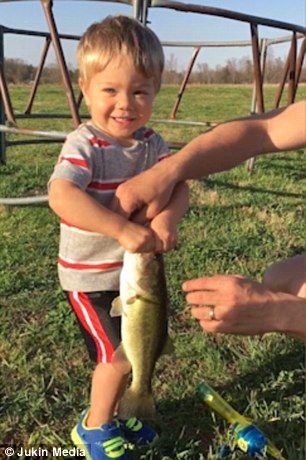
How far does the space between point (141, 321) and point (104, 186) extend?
0.47 metres

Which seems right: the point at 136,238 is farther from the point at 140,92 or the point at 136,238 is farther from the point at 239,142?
the point at 140,92

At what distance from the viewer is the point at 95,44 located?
1.81m

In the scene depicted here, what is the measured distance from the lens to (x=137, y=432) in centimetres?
219

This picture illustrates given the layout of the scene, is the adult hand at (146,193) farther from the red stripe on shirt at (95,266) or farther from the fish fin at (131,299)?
the red stripe on shirt at (95,266)

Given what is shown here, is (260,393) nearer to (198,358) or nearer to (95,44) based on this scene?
(198,358)

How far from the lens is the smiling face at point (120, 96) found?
1788mm

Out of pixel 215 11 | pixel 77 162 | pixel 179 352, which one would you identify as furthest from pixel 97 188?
pixel 215 11

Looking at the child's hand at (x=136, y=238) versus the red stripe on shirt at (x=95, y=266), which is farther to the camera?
the red stripe on shirt at (x=95, y=266)

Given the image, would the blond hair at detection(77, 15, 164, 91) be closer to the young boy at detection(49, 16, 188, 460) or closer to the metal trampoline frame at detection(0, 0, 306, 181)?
the young boy at detection(49, 16, 188, 460)

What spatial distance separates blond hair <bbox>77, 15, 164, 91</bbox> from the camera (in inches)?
70.3

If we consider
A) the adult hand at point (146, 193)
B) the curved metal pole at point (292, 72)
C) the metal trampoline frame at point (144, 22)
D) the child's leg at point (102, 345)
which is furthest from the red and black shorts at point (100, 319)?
the curved metal pole at point (292, 72)

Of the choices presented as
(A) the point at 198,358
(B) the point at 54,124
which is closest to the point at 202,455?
(A) the point at 198,358

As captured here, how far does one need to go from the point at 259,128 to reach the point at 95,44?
571 millimetres

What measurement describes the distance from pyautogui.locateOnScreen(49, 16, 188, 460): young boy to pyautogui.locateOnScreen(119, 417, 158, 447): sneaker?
0.08 metres
